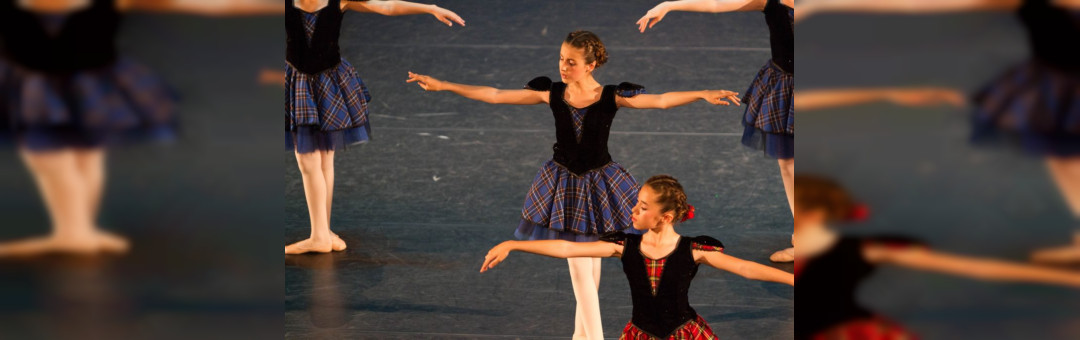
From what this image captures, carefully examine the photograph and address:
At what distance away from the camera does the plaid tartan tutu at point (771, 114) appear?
11.2 feet

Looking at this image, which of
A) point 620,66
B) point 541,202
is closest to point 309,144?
point 541,202

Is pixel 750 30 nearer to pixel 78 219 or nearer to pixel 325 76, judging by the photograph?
pixel 325 76

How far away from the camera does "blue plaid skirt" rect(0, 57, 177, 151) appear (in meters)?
1.82

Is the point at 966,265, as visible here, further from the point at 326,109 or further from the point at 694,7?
the point at 326,109

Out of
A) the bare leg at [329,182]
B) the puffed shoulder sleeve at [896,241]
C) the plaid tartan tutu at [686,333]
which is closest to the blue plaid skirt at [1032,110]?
the puffed shoulder sleeve at [896,241]

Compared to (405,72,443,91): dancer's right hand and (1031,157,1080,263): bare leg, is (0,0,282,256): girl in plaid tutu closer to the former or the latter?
(405,72,443,91): dancer's right hand

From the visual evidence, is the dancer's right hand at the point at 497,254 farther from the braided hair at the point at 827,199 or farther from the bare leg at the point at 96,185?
the bare leg at the point at 96,185

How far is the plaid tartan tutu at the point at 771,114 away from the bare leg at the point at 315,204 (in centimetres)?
148

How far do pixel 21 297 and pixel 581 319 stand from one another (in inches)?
73.6

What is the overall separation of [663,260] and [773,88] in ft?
2.63

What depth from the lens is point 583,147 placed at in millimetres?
3295

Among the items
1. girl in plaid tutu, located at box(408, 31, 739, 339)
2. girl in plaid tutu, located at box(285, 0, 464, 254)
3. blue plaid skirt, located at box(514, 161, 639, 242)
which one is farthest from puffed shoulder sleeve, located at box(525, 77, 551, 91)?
girl in plaid tutu, located at box(285, 0, 464, 254)

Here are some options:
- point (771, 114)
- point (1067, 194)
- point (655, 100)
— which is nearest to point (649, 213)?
point (655, 100)

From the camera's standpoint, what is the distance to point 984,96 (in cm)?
206
